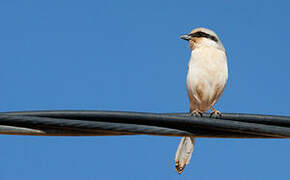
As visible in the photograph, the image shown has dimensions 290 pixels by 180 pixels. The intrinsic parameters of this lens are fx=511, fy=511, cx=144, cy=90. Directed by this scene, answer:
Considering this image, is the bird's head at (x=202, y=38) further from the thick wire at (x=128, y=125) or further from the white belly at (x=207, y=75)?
the thick wire at (x=128, y=125)

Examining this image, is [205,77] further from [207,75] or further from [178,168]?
[178,168]

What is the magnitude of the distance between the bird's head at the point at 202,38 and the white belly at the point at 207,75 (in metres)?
0.22

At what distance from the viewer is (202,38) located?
827 centimetres

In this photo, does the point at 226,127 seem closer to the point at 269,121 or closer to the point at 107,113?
the point at 269,121

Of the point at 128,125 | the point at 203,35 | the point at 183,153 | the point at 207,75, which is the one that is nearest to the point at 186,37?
the point at 203,35

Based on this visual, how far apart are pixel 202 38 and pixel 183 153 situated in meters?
2.30

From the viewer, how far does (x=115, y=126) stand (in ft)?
9.84

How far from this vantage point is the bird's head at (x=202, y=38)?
26.6ft

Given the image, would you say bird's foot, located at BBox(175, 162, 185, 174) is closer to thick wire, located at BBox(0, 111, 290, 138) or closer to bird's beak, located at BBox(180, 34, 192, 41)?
bird's beak, located at BBox(180, 34, 192, 41)

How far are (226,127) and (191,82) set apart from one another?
4.42 meters

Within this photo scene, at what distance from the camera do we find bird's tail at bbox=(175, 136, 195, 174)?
6469 millimetres

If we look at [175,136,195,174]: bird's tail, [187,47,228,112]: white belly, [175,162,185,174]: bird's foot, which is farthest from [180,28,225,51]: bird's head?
[175,162,185,174]: bird's foot

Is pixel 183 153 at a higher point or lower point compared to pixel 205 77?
lower

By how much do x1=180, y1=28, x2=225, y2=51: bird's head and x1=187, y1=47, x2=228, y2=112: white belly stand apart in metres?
0.22
